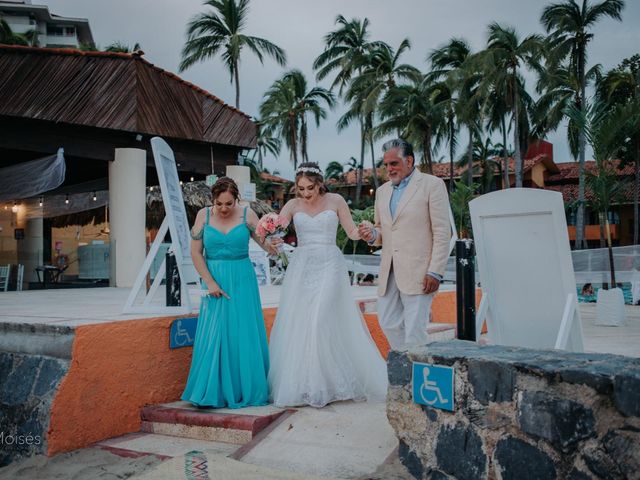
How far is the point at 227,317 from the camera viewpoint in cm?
441

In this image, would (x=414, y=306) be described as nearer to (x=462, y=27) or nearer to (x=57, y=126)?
(x=57, y=126)

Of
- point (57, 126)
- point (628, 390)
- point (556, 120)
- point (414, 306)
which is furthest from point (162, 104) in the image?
point (556, 120)

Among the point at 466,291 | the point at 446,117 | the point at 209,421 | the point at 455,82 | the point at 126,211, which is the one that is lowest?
the point at 209,421

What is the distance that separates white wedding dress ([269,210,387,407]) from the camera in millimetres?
4207

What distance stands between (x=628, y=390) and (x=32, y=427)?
3.76 m

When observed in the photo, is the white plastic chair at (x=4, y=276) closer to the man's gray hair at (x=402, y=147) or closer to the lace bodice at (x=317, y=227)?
the lace bodice at (x=317, y=227)

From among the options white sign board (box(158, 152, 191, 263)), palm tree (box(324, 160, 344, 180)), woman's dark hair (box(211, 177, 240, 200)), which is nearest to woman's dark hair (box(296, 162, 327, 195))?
woman's dark hair (box(211, 177, 240, 200))

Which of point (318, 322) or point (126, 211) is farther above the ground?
point (126, 211)

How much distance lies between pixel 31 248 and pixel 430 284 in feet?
44.2

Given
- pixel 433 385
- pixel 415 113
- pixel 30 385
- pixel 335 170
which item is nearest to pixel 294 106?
pixel 415 113

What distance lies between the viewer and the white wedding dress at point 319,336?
4.21 m

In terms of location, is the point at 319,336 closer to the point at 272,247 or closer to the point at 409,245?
the point at 272,247

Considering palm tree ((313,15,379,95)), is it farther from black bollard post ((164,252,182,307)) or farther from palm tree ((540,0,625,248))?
black bollard post ((164,252,182,307))

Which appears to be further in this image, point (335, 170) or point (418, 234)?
point (335, 170)
